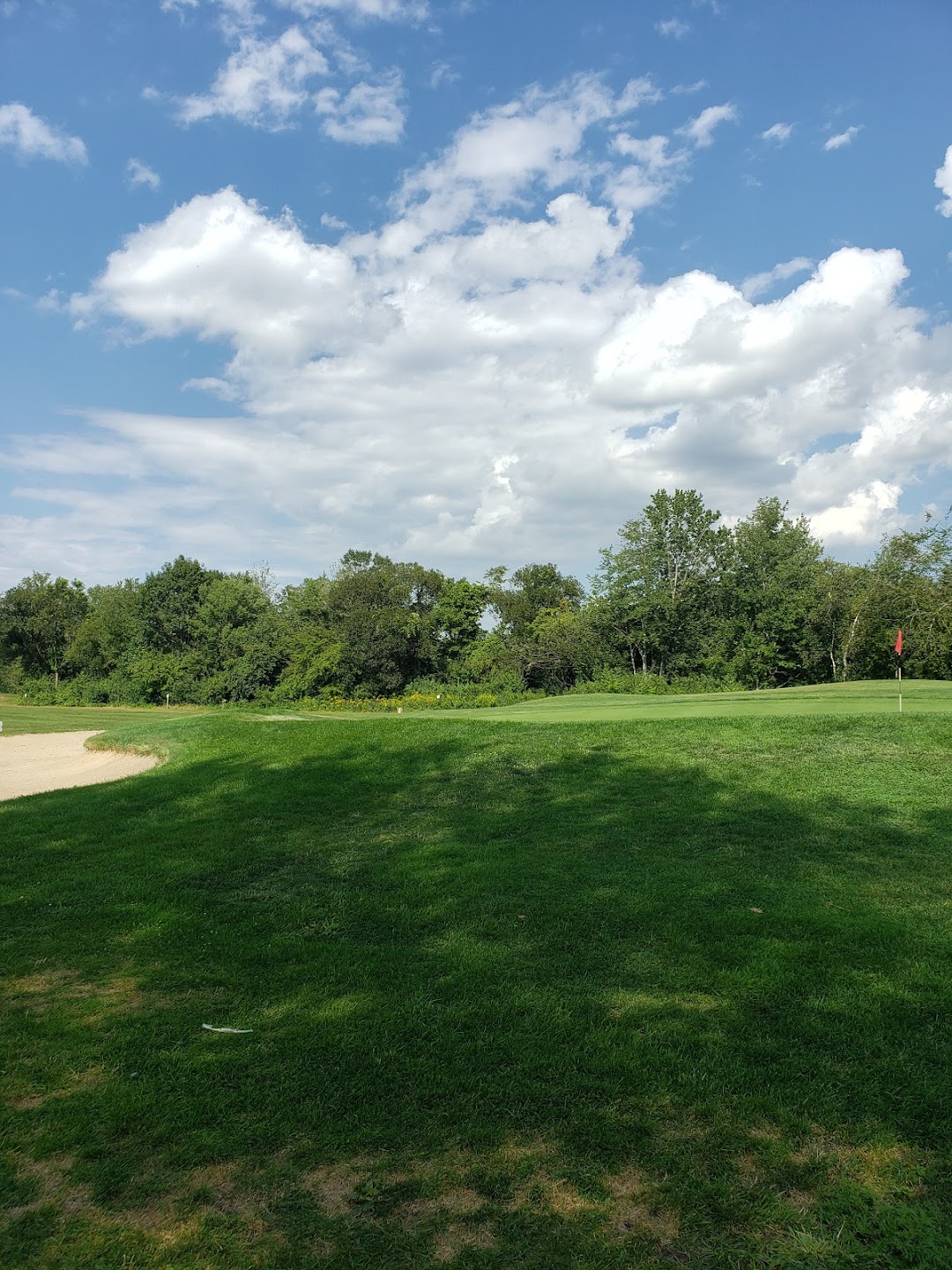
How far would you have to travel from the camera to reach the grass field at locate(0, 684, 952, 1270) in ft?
9.32

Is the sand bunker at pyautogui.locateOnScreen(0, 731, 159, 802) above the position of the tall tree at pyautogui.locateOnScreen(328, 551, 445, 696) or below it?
below

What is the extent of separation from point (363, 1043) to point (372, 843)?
434cm

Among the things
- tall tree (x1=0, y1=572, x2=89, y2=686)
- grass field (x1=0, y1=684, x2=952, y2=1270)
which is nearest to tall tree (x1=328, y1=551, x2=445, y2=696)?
tall tree (x1=0, y1=572, x2=89, y2=686)

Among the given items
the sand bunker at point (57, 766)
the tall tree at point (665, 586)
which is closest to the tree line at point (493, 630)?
the tall tree at point (665, 586)

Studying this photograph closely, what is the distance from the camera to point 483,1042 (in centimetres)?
411

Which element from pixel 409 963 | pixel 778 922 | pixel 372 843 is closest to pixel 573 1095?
pixel 409 963

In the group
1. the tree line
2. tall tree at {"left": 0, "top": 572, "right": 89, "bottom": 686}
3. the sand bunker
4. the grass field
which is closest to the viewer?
the grass field

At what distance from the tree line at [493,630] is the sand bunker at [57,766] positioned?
1083 inches

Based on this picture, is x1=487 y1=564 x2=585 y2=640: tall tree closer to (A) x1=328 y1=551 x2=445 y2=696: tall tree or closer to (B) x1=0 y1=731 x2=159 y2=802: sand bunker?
(A) x1=328 y1=551 x2=445 y2=696: tall tree

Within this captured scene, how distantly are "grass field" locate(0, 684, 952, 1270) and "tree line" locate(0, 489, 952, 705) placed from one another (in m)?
28.5

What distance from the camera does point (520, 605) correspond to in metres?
63.6

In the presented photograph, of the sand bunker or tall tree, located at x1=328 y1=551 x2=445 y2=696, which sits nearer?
the sand bunker

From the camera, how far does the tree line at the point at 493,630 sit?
45219 millimetres

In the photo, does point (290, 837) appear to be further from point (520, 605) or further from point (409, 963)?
point (520, 605)
